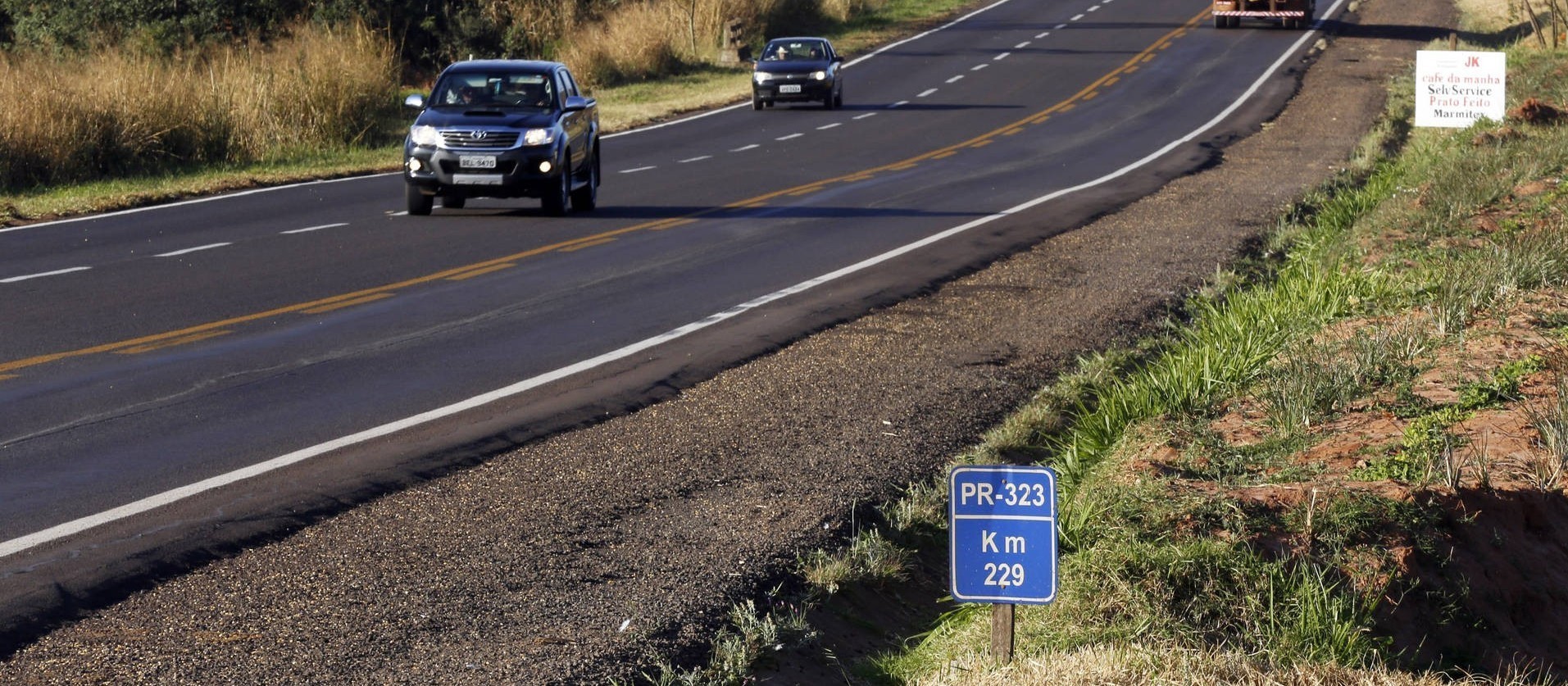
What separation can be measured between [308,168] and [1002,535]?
2071cm

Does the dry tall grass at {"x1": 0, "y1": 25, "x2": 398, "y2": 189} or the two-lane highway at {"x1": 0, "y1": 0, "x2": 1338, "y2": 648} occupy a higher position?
the dry tall grass at {"x1": 0, "y1": 25, "x2": 398, "y2": 189}

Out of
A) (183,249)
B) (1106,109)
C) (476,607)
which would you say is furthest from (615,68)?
(476,607)

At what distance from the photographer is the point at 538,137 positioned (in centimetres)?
1823

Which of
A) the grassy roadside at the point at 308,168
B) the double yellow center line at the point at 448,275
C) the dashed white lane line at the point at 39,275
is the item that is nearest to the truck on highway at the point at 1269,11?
the grassy roadside at the point at 308,168

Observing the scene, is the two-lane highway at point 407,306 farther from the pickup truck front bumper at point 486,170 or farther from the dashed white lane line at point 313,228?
the pickup truck front bumper at point 486,170

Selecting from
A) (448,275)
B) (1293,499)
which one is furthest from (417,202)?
(1293,499)

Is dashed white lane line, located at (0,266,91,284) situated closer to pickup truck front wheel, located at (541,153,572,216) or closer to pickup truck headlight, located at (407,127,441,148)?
pickup truck headlight, located at (407,127,441,148)

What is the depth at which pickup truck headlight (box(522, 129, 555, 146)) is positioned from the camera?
18.2m

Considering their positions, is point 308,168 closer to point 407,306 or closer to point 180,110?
point 180,110

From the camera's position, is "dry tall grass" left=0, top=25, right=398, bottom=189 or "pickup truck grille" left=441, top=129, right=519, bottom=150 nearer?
"pickup truck grille" left=441, top=129, right=519, bottom=150

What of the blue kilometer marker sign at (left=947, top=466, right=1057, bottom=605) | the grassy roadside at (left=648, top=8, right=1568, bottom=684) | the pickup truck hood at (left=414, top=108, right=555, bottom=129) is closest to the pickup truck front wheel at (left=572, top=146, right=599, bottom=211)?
the pickup truck hood at (left=414, top=108, right=555, bottom=129)

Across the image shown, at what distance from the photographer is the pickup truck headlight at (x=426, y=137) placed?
18188 mm

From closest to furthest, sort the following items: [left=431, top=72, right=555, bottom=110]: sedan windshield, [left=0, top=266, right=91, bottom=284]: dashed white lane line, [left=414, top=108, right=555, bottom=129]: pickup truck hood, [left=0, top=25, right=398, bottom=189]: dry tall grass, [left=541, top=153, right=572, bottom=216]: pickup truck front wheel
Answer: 1. [left=0, top=266, right=91, bottom=284]: dashed white lane line
2. [left=414, top=108, right=555, bottom=129]: pickup truck hood
3. [left=541, top=153, right=572, bottom=216]: pickup truck front wheel
4. [left=431, top=72, right=555, bottom=110]: sedan windshield
5. [left=0, top=25, right=398, bottom=189]: dry tall grass

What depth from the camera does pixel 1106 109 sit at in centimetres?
3425
